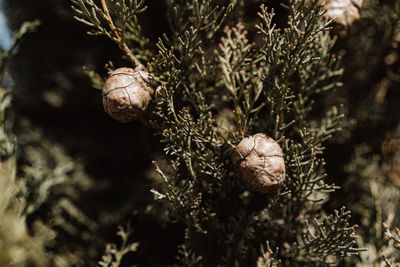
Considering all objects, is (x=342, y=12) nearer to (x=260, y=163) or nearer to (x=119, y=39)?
(x=260, y=163)

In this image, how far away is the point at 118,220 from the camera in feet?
4.75

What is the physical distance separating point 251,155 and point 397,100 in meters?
0.97

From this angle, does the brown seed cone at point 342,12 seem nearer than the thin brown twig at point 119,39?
No

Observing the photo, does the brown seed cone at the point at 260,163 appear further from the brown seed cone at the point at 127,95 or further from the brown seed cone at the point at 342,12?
the brown seed cone at the point at 342,12

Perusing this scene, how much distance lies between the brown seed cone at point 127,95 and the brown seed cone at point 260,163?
27 centimetres

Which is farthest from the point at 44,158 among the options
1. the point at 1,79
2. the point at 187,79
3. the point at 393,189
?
the point at 393,189

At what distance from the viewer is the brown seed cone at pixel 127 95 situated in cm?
76

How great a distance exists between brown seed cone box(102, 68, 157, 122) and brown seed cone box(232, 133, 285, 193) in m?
0.27

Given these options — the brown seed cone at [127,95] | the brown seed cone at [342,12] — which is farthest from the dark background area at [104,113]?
the brown seed cone at [127,95]

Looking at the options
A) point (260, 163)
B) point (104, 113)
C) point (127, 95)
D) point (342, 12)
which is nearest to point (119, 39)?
point (127, 95)

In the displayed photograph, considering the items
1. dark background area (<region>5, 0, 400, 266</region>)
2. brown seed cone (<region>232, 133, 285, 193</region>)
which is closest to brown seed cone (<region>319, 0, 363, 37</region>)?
dark background area (<region>5, 0, 400, 266</region>)

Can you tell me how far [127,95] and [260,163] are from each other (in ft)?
1.18

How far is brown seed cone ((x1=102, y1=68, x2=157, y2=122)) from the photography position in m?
0.76

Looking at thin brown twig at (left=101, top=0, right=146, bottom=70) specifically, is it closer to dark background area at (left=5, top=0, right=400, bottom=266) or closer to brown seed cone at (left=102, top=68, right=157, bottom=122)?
brown seed cone at (left=102, top=68, right=157, bottom=122)
